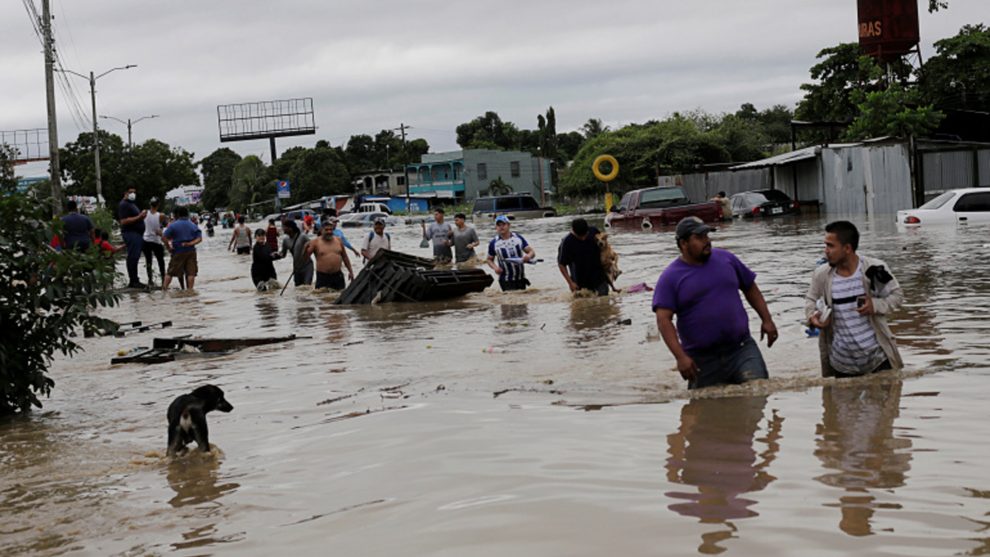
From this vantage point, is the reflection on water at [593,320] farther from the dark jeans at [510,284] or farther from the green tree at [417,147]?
the green tree at [417,147]

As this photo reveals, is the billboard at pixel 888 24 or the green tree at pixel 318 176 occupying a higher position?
the billboard at pixel 888 24

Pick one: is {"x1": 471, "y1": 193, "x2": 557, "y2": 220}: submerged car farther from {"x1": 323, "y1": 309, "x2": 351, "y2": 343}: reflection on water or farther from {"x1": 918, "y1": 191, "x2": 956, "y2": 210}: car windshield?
{"x1": 323, "y1": 309, "x2": 351, "y2": 343}: reflection on water

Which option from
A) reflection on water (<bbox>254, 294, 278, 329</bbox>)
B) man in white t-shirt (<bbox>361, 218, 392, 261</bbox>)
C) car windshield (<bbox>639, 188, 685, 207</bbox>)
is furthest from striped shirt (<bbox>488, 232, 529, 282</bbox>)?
car windshield (<bbox>639, 188, 685, 207</bbox>)

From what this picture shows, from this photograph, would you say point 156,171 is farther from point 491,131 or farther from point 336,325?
point 336,325

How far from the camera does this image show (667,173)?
63812 millimetres

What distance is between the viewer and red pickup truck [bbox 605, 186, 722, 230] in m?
36.3

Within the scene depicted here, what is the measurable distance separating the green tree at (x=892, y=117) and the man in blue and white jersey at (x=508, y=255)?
2387cm

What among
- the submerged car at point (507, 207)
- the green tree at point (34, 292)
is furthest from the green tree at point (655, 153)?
the green tree at point (34, 292)

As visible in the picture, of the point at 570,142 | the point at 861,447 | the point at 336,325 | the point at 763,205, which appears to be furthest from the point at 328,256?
the point at 570,142

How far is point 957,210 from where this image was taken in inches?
1035

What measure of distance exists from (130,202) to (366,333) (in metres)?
10.8

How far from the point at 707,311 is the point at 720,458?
5.45ft

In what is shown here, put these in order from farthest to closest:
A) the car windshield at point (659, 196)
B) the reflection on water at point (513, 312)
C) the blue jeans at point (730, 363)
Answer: the car windshield at point (659, 196)
the reflection on water at point (513, 312)
the blue jeans at point (730, 363)

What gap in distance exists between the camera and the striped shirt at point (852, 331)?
7.82m
